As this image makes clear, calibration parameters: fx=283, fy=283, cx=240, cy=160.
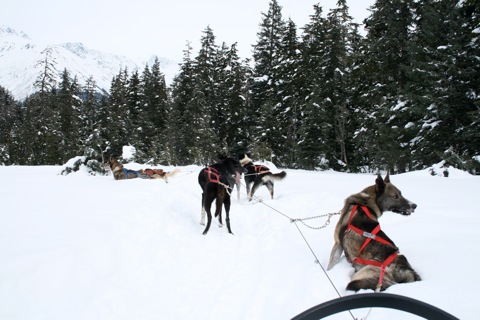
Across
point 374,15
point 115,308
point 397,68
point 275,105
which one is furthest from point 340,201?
point 275,105

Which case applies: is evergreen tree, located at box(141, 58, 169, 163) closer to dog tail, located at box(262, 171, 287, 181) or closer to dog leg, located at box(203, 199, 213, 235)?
dog tail, located at box(262, 171, 287, 181)

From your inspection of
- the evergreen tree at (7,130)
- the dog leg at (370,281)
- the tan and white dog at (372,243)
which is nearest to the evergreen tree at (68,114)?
the evergreen tree at (7,130)

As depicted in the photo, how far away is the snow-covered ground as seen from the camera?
2.81 meters

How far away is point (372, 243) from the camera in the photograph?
324 cm

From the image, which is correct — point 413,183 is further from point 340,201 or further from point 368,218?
point 368,218

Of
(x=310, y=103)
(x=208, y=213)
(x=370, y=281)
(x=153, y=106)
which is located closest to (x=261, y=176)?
(x=208, y=213)

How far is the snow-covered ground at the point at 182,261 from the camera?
2.81 metres

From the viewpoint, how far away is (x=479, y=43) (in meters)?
13.5

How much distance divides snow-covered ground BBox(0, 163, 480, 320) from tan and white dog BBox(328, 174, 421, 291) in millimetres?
160

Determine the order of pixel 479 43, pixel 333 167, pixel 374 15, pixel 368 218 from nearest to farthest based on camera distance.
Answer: pixel 368 218 < pixel 479 43 < pixel 374 15 < pixel 333 167

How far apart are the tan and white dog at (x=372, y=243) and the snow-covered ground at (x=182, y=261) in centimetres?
16

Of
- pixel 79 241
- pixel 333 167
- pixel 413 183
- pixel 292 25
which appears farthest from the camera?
pixel 292 25

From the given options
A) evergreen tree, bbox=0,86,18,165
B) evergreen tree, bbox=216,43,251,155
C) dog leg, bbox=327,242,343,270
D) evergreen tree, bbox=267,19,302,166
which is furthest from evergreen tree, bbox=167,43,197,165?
dog leg, bbox=327,242,343,270

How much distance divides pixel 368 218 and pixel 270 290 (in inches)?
64.6
